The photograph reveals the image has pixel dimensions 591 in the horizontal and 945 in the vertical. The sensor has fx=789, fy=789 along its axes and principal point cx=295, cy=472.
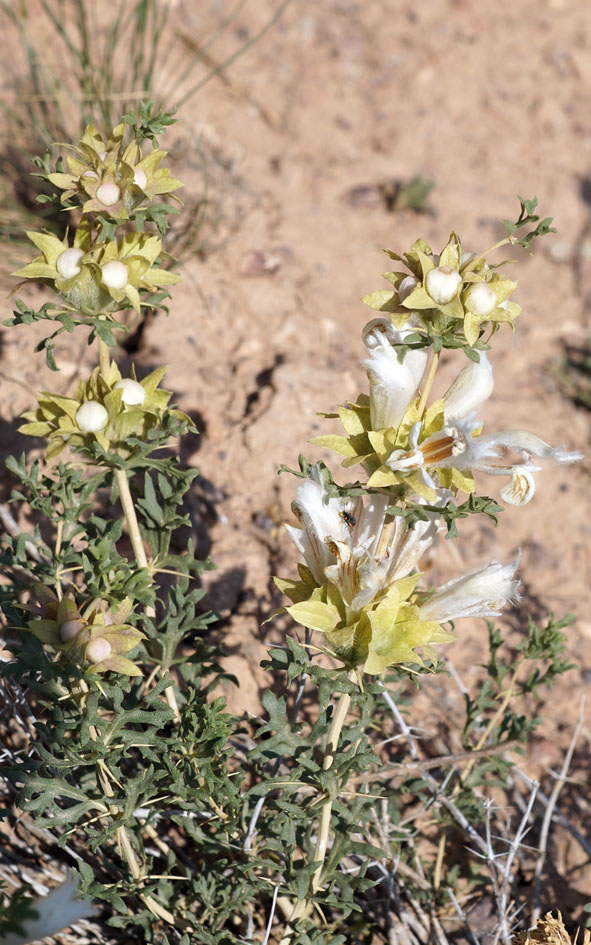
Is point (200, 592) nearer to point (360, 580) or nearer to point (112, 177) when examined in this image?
point (360, 580)

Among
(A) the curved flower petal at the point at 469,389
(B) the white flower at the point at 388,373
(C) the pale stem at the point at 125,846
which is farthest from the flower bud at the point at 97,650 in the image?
(A) the curved flower petal at the point at 469,389

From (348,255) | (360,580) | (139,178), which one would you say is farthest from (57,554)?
(348,255)

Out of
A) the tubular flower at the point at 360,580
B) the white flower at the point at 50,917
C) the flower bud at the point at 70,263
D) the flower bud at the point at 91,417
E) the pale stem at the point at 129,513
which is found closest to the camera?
the white flower at the point at 50,917

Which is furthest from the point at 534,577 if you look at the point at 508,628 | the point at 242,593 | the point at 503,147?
the point at 503,147

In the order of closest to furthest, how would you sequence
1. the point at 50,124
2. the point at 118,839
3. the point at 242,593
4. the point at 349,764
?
the point at 349,764 < the point at 118,839 < the point at 242,593 < the point at 50,124

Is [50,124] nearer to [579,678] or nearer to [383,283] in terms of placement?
[383,283]

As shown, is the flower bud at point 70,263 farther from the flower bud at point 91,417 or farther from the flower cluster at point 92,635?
the flower cluster at point 92,635
